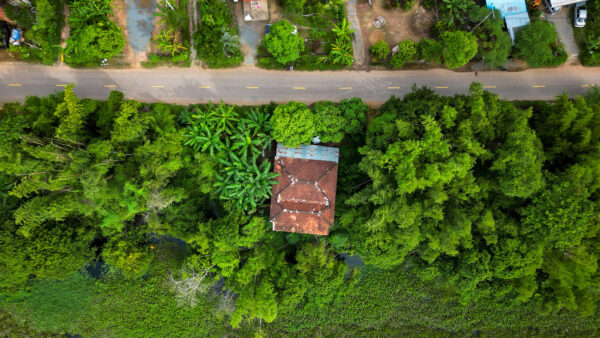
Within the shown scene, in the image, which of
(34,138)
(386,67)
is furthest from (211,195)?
(386,67)

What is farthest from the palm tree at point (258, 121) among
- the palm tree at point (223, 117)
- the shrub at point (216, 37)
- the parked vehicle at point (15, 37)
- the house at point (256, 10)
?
the parked vehicle at point (15, 37)

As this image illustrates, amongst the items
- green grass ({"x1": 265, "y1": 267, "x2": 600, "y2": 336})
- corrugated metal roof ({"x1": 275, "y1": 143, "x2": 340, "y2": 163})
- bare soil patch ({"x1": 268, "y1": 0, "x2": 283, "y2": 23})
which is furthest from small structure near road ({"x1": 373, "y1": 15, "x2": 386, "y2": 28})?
green grass ({"x1": 265, "y1": 267, "x2": 600, "y2": 336})

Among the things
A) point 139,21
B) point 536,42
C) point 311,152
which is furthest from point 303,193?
point 536,42

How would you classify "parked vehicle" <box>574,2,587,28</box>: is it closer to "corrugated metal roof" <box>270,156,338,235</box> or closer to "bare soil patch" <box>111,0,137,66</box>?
"corrugated metal roof" <box>270,156,338,235</box>

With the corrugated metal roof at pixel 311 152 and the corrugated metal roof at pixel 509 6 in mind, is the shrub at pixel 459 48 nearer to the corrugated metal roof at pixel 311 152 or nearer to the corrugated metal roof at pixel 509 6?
the corrugated metal roof at pixel 509 6

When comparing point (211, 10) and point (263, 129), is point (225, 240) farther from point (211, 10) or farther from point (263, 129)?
point (211, 10)

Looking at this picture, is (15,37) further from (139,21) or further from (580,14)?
(580,14)
